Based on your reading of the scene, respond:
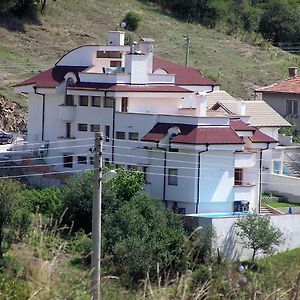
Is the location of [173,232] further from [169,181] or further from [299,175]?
[299,175]

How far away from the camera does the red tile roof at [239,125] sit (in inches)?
1336

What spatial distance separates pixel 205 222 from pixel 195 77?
871cm

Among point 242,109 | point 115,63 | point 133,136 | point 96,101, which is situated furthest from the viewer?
point 242,109

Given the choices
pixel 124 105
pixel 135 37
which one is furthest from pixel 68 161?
pixel 135 37

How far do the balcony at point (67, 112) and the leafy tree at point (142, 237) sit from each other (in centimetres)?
536

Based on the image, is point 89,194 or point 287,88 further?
point 287,88

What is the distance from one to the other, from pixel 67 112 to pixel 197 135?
4668 mm

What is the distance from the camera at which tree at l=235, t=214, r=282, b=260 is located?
29688mm

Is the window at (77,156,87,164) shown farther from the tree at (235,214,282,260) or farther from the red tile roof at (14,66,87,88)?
the tree at (235,214,282,260)

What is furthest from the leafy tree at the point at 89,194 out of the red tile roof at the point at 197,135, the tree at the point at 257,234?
the tree at the point at 257,234

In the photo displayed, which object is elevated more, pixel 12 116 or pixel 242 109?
pixel 242 109

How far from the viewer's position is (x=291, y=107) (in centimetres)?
4581

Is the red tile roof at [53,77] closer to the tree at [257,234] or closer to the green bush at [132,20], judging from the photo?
the tree at [257,234]

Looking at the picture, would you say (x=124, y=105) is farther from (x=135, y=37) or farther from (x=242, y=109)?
(x=135, y=37)
